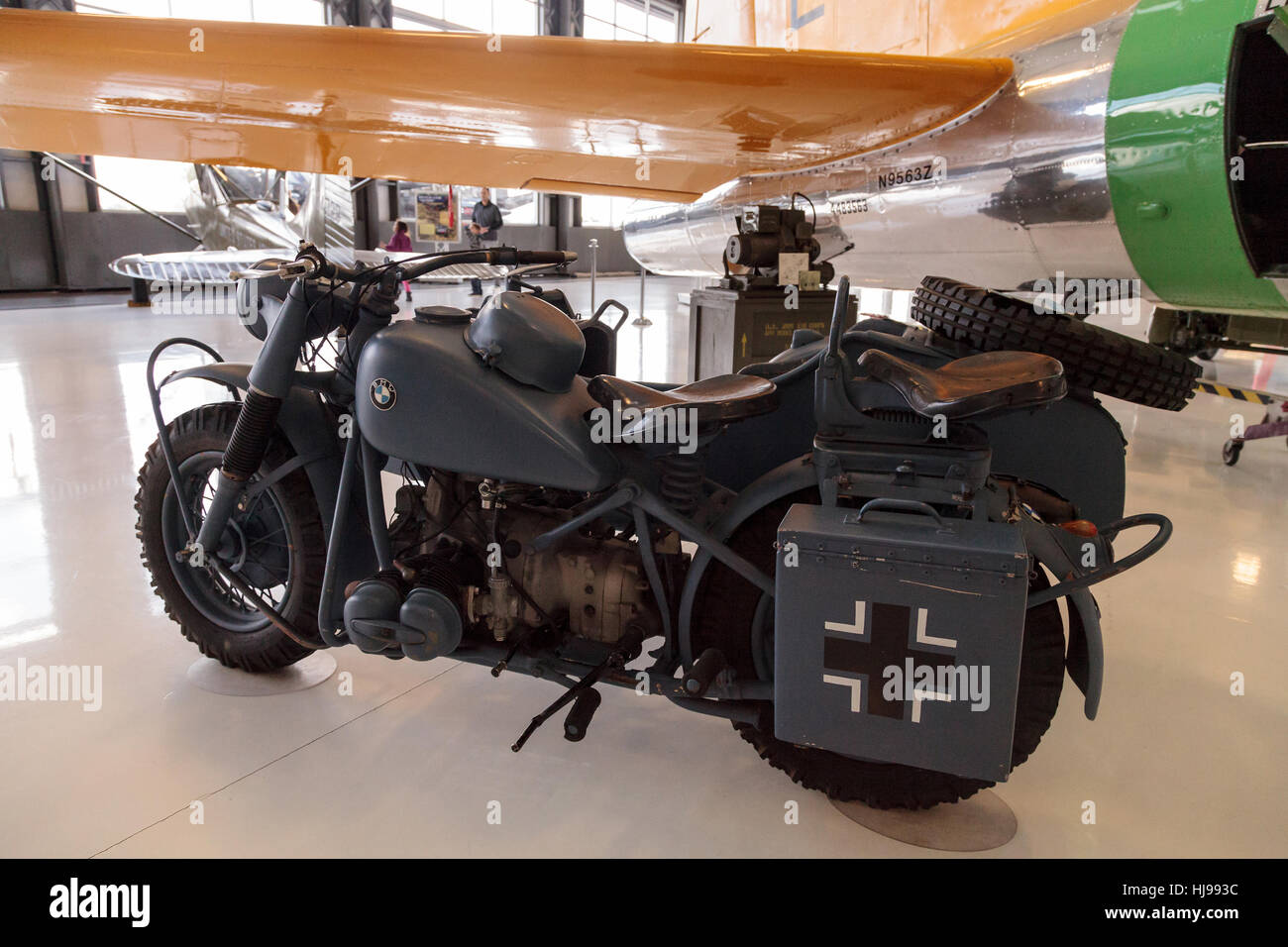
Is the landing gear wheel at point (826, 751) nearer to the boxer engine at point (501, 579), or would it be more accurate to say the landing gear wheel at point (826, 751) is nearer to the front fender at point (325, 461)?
the boxer engine at point (501, 579)

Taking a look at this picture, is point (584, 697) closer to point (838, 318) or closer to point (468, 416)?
point (468, 416)

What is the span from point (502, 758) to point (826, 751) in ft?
2.45

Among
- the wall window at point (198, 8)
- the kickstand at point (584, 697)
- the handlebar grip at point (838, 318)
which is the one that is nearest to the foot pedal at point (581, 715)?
the kickstand at point (584, 697)

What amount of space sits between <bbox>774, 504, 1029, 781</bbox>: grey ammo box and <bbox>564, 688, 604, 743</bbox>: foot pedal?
1.36 feet

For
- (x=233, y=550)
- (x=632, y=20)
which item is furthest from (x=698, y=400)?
(x=632, y=20)

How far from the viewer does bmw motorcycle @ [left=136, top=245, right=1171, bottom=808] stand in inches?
55.4

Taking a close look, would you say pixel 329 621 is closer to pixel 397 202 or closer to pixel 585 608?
pixel 585 608

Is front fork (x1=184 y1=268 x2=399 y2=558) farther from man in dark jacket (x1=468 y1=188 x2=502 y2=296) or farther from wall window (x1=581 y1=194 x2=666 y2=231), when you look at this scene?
wall window (x1=581 y1=194 x2=666 y2=231)

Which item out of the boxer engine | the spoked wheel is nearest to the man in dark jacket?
the spoked wheel

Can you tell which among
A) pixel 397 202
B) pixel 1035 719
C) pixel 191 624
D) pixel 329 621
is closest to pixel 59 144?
pixel 191 624

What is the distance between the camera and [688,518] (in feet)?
5.57

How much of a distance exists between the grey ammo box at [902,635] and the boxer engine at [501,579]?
0.45 m

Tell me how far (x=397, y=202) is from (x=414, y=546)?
1678cm

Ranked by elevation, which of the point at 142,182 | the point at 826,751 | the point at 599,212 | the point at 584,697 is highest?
the point at 599,212
